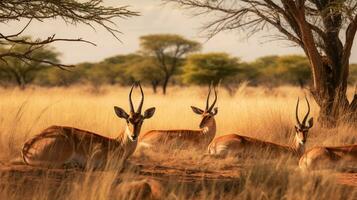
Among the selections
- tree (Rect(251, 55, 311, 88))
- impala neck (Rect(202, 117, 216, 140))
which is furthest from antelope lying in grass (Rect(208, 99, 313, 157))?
tree (Rect(251, 55, 311, 88))

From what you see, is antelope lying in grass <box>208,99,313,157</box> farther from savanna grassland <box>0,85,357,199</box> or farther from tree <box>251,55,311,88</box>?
tree <box>251,55,311,88</box>

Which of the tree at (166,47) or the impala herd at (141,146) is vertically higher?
the tree at (166,47)

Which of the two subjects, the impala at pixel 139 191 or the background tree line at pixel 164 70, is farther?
the background tree line at pixel 164 70

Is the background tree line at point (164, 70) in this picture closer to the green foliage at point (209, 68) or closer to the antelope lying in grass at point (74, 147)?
the green foliage at point (209, 68)

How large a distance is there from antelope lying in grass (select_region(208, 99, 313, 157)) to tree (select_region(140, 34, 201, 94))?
2819cm

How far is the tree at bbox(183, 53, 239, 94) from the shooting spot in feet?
111

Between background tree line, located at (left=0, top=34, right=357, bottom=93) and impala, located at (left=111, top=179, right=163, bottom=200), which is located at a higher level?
background tree line, located at (left=0, top=34, right=357, bottom=93)

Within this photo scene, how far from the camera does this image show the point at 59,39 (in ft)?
20.0

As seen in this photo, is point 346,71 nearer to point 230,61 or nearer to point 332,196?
point 332,196

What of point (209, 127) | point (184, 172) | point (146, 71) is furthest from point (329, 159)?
point (146, 71)

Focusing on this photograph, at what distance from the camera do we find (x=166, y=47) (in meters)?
37.3

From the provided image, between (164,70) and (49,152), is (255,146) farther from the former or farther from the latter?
(164,70)

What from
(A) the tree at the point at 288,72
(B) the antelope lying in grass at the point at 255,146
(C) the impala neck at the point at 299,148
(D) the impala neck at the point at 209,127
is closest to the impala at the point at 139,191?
(B) the antelope lying in grass at the point at 255,146

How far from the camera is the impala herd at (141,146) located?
6.58m
